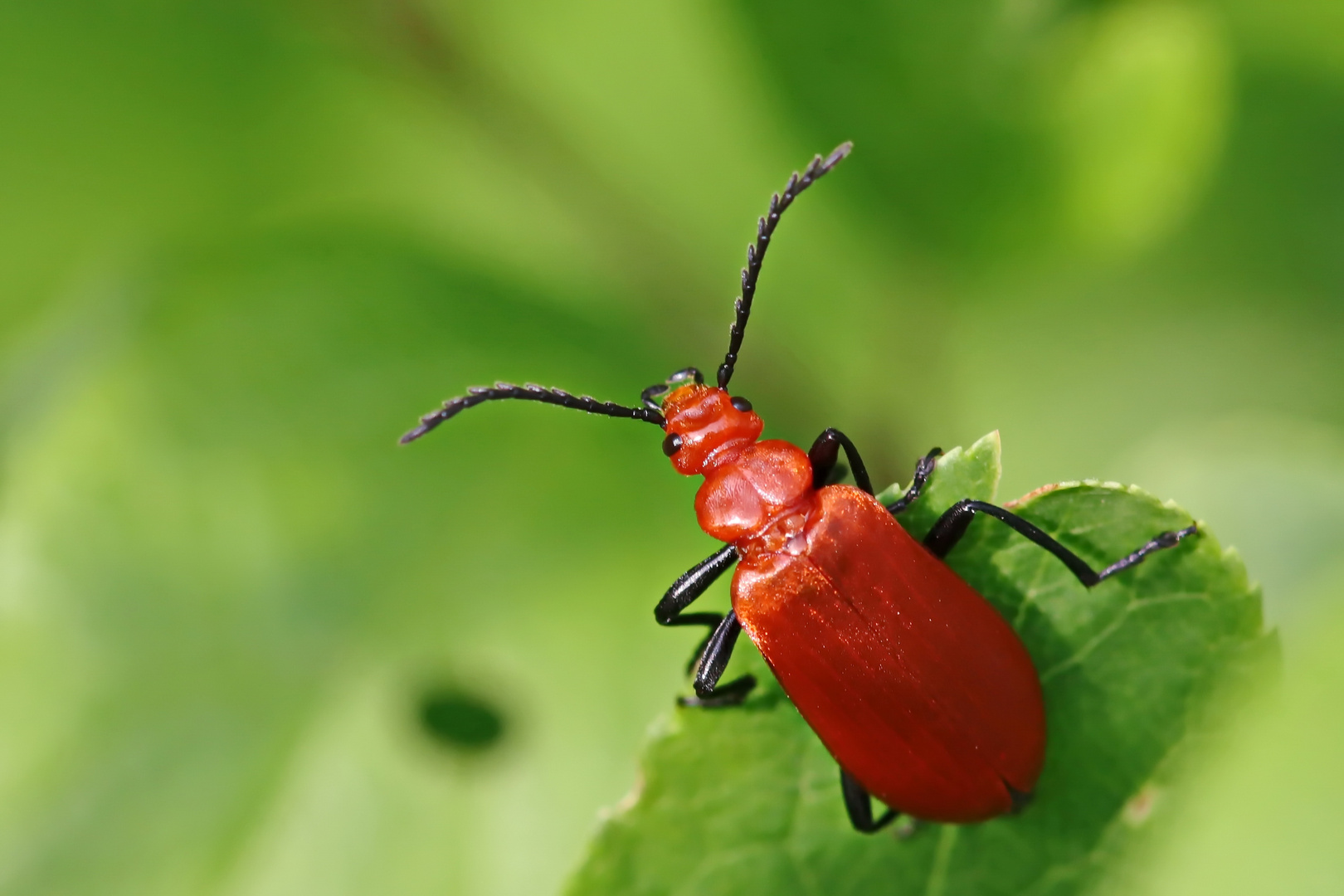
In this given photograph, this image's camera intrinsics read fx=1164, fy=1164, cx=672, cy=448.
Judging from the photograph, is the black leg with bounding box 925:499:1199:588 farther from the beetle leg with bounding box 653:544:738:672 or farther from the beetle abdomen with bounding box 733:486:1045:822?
the beetle leg with bounding box 653:544:738:672

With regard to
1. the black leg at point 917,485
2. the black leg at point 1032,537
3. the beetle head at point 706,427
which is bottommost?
the black leg at point 1032,537

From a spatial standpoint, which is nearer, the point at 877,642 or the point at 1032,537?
the point at 1032,537

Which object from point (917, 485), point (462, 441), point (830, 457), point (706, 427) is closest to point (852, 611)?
point (917, 485)

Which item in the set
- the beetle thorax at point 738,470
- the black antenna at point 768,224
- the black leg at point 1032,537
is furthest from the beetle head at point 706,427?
the black leg at point 1032,537

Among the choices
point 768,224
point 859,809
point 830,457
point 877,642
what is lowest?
point 859,809

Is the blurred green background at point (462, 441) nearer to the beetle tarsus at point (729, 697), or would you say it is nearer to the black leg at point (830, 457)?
the black leg at point (830, 457)

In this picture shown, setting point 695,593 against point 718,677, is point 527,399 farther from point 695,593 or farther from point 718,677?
point 718,677
